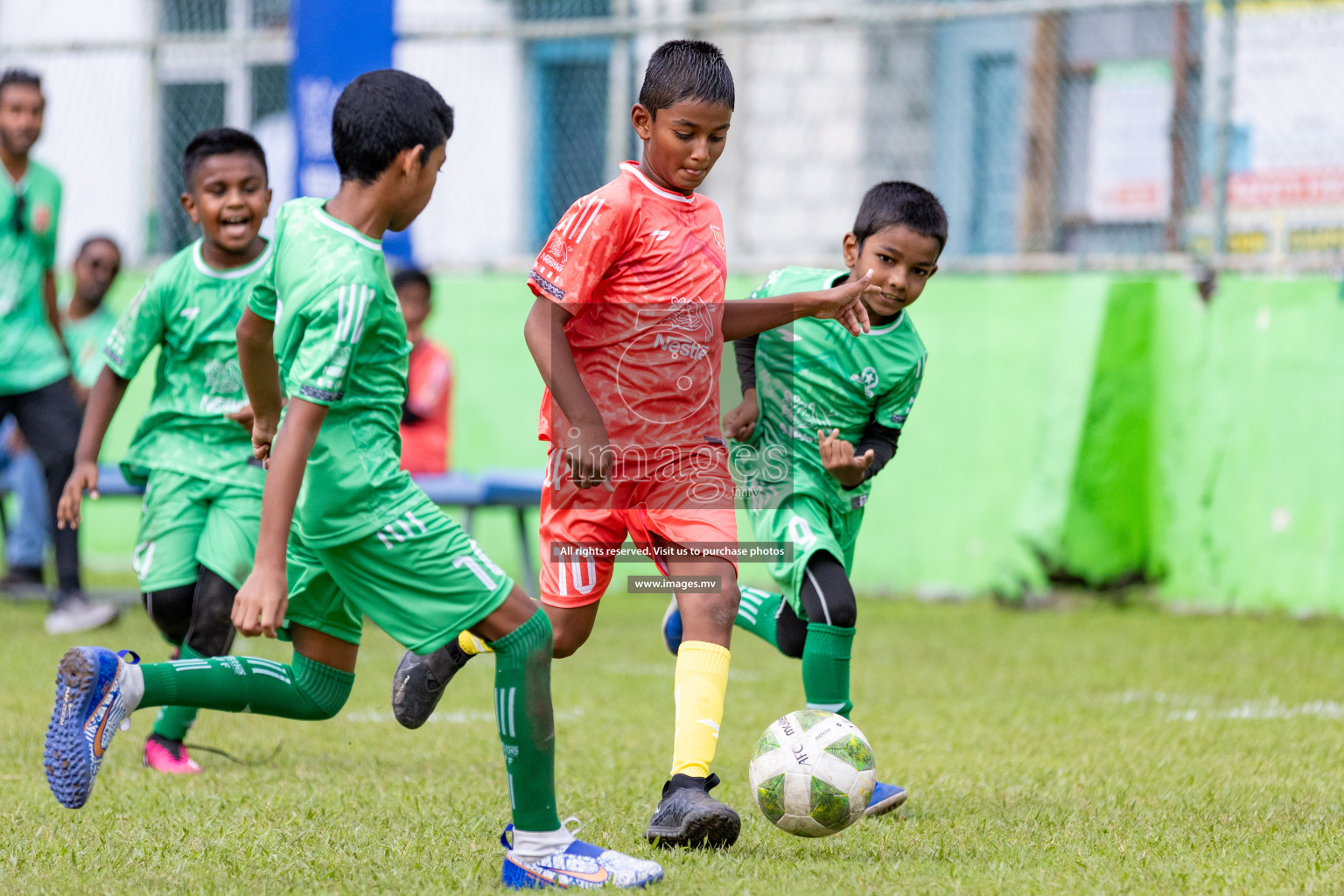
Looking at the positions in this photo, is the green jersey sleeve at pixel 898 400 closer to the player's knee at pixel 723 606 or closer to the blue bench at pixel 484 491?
the player's knee at pixel 723 606

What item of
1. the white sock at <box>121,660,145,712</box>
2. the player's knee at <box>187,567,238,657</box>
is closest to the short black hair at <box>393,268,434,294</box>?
the player's knee at <box>187,567,238,657</box>

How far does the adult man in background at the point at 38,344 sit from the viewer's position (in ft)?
25.6

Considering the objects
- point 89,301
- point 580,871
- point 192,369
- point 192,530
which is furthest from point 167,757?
point 89,301

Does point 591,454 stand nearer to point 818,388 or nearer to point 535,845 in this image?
point 535,845

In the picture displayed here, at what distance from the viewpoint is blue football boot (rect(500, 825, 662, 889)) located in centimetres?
333

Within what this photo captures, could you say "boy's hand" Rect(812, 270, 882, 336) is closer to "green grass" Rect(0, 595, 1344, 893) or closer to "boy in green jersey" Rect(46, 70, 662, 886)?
"boy in green jersey" Rect(46, 70, 662, 886)

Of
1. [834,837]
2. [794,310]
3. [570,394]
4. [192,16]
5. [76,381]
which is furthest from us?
[192,16]

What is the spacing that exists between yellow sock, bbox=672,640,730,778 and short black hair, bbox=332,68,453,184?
1.39 metres

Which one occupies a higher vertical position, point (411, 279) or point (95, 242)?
A: point (95, 242)

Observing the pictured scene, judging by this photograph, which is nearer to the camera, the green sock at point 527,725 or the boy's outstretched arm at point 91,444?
the green sock at point 527,725

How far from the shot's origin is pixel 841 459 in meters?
4.41

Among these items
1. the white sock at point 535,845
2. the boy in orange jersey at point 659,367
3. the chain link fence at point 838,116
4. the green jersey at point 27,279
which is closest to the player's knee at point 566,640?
the boy in orange jersey at point 659,367

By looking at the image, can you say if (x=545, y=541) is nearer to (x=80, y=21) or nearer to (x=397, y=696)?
(x=397, y=696)

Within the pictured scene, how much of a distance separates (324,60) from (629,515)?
5.91 metres
